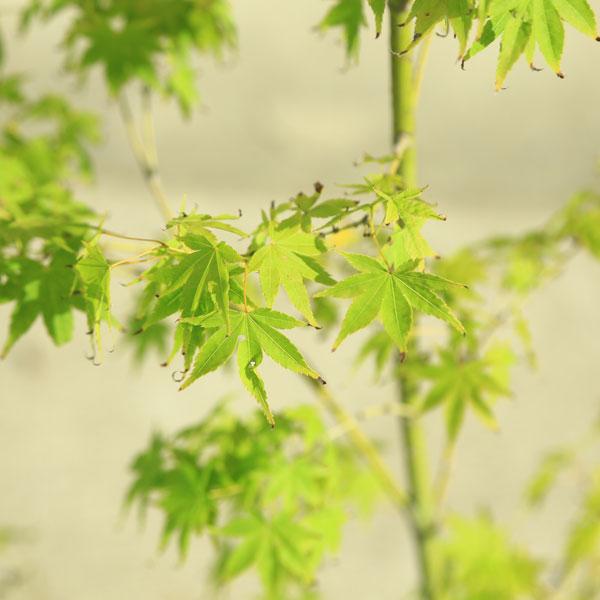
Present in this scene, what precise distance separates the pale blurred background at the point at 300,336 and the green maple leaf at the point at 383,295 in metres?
1.38

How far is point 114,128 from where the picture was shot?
2.82m

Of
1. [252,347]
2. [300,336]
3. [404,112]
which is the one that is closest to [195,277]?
[252,347]

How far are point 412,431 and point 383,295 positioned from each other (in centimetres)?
48

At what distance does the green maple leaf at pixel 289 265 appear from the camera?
0.49 m

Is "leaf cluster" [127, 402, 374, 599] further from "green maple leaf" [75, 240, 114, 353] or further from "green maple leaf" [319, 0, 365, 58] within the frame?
"green maple leaf" [319, 0, 365, 58]

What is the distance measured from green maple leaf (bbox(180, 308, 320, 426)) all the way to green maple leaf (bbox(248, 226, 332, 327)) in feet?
0.05

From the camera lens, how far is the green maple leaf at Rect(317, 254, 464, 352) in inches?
19.1

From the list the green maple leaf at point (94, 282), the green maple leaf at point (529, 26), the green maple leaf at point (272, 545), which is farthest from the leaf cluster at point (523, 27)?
the green maple leaf at point (272, 545)

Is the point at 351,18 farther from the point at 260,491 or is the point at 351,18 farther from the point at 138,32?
the point at 260,491

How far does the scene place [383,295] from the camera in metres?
0.49

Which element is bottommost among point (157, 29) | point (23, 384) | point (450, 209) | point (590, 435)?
Answer: point (590, 435)

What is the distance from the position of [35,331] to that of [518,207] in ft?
6.11

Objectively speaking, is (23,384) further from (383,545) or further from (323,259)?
(323,259)

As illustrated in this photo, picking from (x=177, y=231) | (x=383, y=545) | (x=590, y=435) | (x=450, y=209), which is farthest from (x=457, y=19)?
(x=450, y=209)
